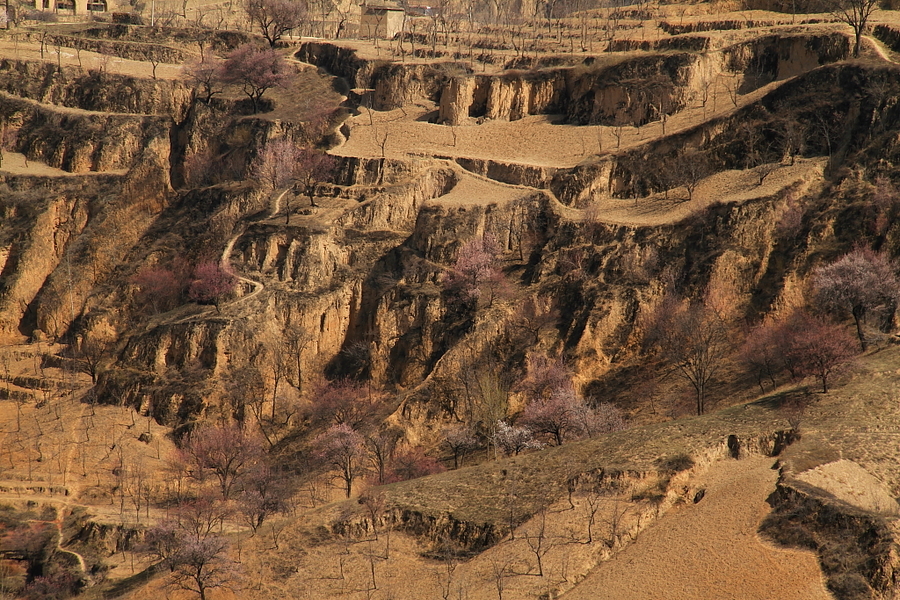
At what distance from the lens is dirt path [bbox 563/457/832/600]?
173 feet

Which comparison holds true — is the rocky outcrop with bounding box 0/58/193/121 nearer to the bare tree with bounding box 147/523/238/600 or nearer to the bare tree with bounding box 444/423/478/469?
the bare tree with bounding box 444/423/478/469

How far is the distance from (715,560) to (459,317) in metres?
32.5

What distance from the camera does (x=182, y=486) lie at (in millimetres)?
78625

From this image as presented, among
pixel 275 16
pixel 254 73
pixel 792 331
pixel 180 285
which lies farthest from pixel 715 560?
pixel 275 16

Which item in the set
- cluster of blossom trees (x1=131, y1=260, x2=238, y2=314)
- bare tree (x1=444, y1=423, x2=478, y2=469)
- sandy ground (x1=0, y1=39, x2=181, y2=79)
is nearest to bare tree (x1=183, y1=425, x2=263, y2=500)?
cluster of blossom trees (x1=131, y1=260, x2=238, y2=314)

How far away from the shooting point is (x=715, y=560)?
54.4 metres

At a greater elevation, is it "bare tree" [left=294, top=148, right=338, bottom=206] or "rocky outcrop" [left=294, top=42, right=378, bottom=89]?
"rocky outcrop" [left=294, top=42, right=378, bottom=89]

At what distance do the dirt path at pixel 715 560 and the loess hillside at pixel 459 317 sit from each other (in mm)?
150

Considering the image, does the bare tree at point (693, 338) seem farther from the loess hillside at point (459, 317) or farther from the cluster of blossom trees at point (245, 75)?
the cluster of blossom trees at point (245, 75)

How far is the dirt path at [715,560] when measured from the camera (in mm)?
52594

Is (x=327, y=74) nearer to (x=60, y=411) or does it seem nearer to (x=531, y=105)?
(x=531, y=105)

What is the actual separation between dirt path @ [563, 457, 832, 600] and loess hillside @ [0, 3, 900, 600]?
0.15 metres

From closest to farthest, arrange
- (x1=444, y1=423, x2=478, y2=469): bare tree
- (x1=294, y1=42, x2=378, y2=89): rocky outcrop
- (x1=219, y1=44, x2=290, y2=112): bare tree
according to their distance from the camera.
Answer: (x1=444, y1=423, x2=478, y2=469): bare tree < (x1=294, y1=42, x2=378, y2=89): rocky outcrop < (x1=219, y1=44, x2=290, y2=112): bare tree

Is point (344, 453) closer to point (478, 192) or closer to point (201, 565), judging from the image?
point (201, 565)
